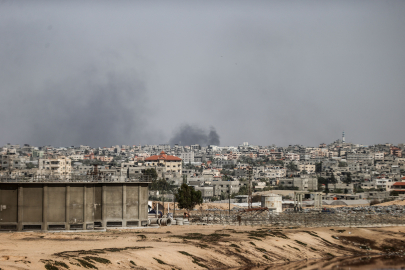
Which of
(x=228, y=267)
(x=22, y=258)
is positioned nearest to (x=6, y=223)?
Result: (x=22, y=258)

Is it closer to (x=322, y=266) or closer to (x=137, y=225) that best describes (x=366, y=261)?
(x=322, y=266)

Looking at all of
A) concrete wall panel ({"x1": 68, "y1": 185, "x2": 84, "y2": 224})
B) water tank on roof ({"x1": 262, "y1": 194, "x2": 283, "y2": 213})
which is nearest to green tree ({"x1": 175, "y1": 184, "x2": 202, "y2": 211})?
water tank on roof ({"x1": 262, "y1": 194, "x2": 283, "y2": 213})

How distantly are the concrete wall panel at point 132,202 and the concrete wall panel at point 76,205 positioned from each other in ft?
18.1

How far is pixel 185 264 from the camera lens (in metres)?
48.6

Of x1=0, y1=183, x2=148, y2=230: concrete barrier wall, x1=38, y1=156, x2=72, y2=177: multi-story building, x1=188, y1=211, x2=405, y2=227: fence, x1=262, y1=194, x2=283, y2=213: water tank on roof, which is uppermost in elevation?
x1=38, y1=156, x2=72, y2=177: multi-story building

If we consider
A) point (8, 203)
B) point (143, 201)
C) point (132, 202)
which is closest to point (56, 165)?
point (143, 201)

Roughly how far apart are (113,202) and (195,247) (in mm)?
15555

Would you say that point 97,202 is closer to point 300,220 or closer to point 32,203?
point 32,203

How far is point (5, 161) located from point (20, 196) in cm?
13066

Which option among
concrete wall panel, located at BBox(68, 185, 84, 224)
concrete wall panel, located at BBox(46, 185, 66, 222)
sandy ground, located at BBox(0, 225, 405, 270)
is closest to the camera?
sandy ground, located at BBox(0, 225, 405, 270)

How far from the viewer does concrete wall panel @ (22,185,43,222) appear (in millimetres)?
61156

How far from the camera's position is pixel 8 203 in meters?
61.1

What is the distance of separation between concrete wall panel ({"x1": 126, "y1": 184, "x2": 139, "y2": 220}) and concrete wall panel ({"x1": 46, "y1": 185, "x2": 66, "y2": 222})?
7.58 meters

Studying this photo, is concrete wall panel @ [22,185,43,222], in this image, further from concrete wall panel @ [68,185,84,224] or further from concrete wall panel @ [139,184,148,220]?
concrete wall panel @ [139,184,148,220]
